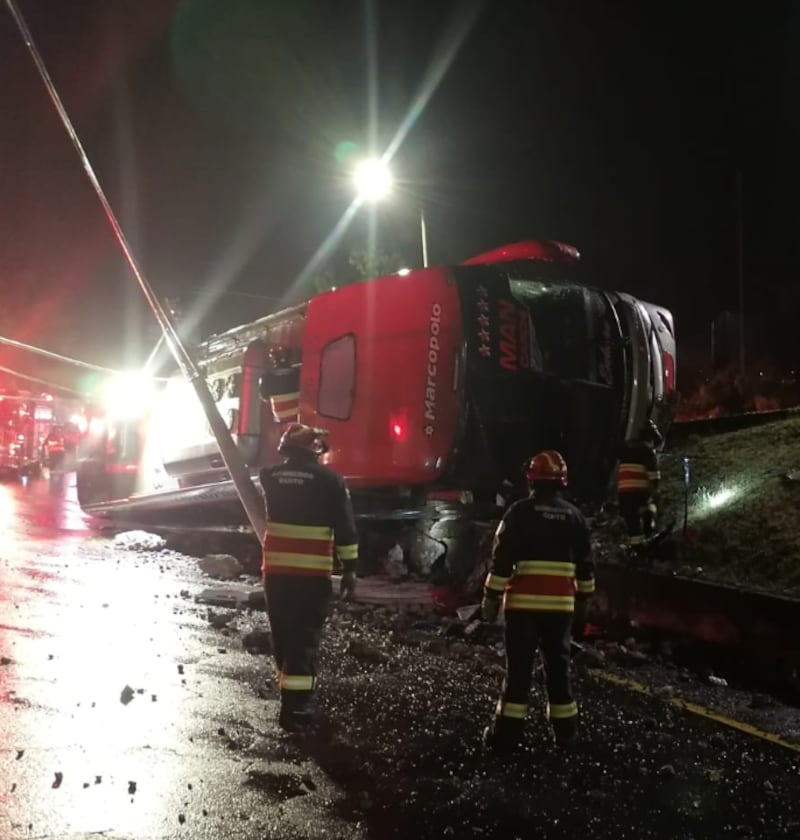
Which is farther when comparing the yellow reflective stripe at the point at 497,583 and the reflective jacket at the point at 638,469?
the reflective jacket at the point at 638,469

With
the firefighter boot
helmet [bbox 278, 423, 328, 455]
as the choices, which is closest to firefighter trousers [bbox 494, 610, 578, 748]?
the firefighter boot

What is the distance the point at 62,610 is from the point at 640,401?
5263mm

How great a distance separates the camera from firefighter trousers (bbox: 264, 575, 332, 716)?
13.8ft

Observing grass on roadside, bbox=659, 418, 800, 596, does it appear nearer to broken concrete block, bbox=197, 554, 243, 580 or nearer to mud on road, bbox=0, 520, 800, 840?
mud on road, bbox=0, 520, 800, 840

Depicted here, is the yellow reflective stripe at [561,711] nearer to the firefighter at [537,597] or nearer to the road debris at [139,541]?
the firefighter at [537,597]

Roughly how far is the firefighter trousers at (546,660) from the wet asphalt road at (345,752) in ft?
0.58

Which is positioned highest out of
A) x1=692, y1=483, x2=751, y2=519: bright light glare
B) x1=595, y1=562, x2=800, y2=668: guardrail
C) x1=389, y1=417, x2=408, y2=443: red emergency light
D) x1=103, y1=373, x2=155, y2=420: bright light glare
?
x1=103, y1=373, x2=155, y2=420: bright light glare

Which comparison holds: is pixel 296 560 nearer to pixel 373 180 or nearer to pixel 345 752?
pixel 345 752

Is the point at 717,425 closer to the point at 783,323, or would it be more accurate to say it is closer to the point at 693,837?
the point at 693,837

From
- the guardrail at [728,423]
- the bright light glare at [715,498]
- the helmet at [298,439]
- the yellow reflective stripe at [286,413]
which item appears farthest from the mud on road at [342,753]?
the guardrail at [728,423]

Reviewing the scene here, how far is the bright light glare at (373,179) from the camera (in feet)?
36.7

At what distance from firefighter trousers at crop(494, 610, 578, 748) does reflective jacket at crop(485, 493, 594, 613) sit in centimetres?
6

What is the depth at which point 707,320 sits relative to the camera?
67.9 feet

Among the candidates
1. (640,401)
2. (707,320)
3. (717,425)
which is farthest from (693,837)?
(707,320)
